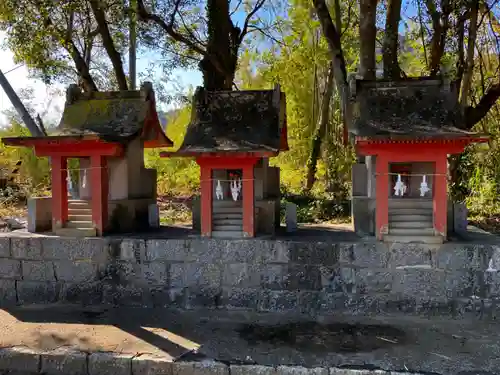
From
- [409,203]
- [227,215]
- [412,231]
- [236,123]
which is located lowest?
[412,231]

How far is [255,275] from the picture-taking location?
711 cm

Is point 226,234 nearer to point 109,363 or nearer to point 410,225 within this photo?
point 109,363

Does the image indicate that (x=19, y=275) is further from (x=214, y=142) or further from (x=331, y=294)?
(x=331, y=294)

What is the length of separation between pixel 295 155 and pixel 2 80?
12.0 m

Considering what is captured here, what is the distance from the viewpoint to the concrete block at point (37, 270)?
769 centimetres

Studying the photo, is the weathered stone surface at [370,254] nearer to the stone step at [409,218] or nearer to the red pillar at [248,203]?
the stone step at [409,218]

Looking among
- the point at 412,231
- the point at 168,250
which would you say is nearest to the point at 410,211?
the point at 412,231

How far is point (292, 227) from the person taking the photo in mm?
8391

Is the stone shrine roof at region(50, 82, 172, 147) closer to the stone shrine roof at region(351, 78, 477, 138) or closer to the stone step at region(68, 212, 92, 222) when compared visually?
the stone step at region(68, 212, 92, 222)

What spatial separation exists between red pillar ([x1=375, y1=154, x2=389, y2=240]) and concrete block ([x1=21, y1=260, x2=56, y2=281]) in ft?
18.4

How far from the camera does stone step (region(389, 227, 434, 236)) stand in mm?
6828

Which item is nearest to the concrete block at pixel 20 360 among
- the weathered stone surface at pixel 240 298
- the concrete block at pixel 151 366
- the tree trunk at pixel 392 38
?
the concrete block at pixel 151 366

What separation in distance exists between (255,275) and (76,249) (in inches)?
124

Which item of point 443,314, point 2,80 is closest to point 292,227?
point 443,314
